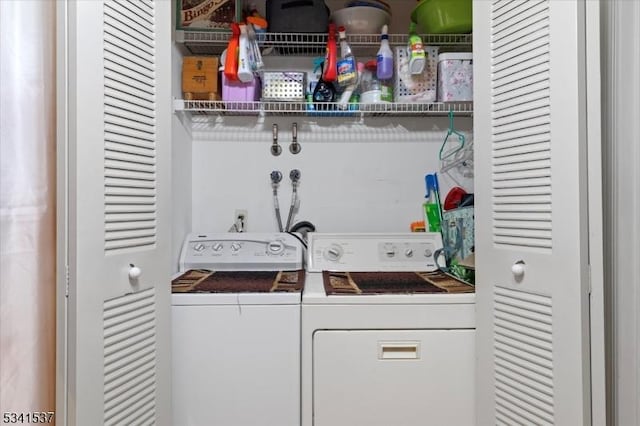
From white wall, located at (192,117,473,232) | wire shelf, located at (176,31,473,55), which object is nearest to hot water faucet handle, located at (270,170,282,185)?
white wall, located at (192,117,473,232)

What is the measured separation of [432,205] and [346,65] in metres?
0.88

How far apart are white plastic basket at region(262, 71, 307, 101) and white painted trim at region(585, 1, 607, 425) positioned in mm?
1206

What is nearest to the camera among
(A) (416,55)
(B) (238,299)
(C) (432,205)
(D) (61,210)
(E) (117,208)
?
(D) (61,210)

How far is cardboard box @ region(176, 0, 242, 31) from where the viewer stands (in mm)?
1852

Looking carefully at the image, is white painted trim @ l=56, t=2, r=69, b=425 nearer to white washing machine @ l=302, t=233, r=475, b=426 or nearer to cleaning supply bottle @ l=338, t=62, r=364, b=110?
white washing machine @ l=302, t=233, r=475, b=426

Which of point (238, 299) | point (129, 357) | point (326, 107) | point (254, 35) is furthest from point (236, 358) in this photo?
point (254, 35)

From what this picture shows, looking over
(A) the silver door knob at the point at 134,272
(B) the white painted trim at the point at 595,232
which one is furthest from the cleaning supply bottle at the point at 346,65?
(A) the silver door knob at the point at 134,272

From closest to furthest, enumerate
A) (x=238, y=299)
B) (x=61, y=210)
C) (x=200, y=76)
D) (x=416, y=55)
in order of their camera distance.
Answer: (x=61, y=210) < (x=238, y=299) < (x=416, y=55) < (x=200, y=76)

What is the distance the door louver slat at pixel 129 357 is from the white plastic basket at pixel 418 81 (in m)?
1.47

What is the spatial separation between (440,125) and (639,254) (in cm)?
126

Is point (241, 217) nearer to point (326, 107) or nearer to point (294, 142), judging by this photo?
point (294, 142)

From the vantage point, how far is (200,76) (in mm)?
1876

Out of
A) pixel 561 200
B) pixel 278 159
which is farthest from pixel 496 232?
pixel 278 159

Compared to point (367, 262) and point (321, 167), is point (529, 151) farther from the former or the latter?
point (321, 167)
